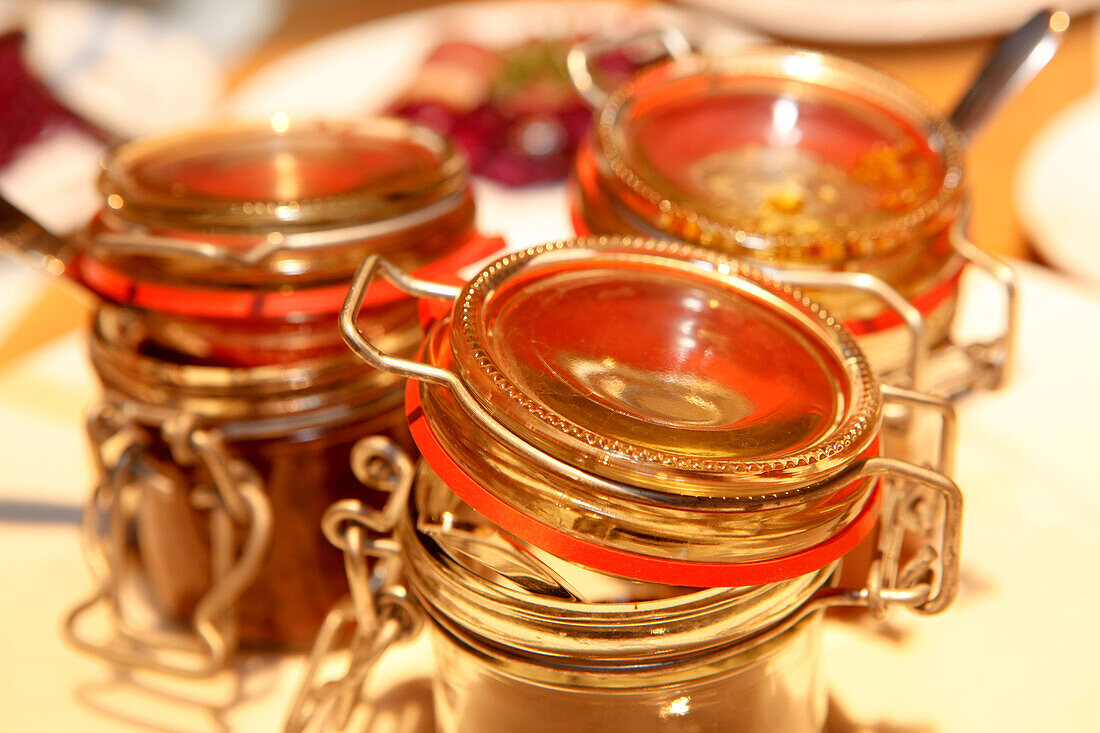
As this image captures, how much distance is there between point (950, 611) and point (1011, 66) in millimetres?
369

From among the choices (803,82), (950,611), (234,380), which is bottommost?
(950,611)

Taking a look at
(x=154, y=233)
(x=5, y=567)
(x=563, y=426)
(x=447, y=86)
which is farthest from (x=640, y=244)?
(x=447, y=86)

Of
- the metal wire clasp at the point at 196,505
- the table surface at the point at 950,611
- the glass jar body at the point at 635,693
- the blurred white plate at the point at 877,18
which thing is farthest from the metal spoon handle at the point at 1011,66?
the blurred white plate at the point at 877,18

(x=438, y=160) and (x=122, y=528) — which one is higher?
(x=438, y=160)

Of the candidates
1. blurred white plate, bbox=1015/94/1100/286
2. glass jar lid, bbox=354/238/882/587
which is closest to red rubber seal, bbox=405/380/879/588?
glass jar lid, bbox=354/238/882/587

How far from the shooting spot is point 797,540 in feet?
1.22

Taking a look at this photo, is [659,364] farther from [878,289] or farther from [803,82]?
[803,82]

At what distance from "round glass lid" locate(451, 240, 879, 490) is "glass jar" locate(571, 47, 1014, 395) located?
0.08 metres

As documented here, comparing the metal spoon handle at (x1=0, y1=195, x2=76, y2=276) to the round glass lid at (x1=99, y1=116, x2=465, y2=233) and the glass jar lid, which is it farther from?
the glass jar lid

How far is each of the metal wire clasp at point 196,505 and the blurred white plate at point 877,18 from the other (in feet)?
3.88

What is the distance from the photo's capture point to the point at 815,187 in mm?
631

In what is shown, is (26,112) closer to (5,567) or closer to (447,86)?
(447,86)

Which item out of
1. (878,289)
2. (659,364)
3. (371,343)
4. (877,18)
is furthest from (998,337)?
(877,18)

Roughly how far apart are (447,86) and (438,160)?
669mm
